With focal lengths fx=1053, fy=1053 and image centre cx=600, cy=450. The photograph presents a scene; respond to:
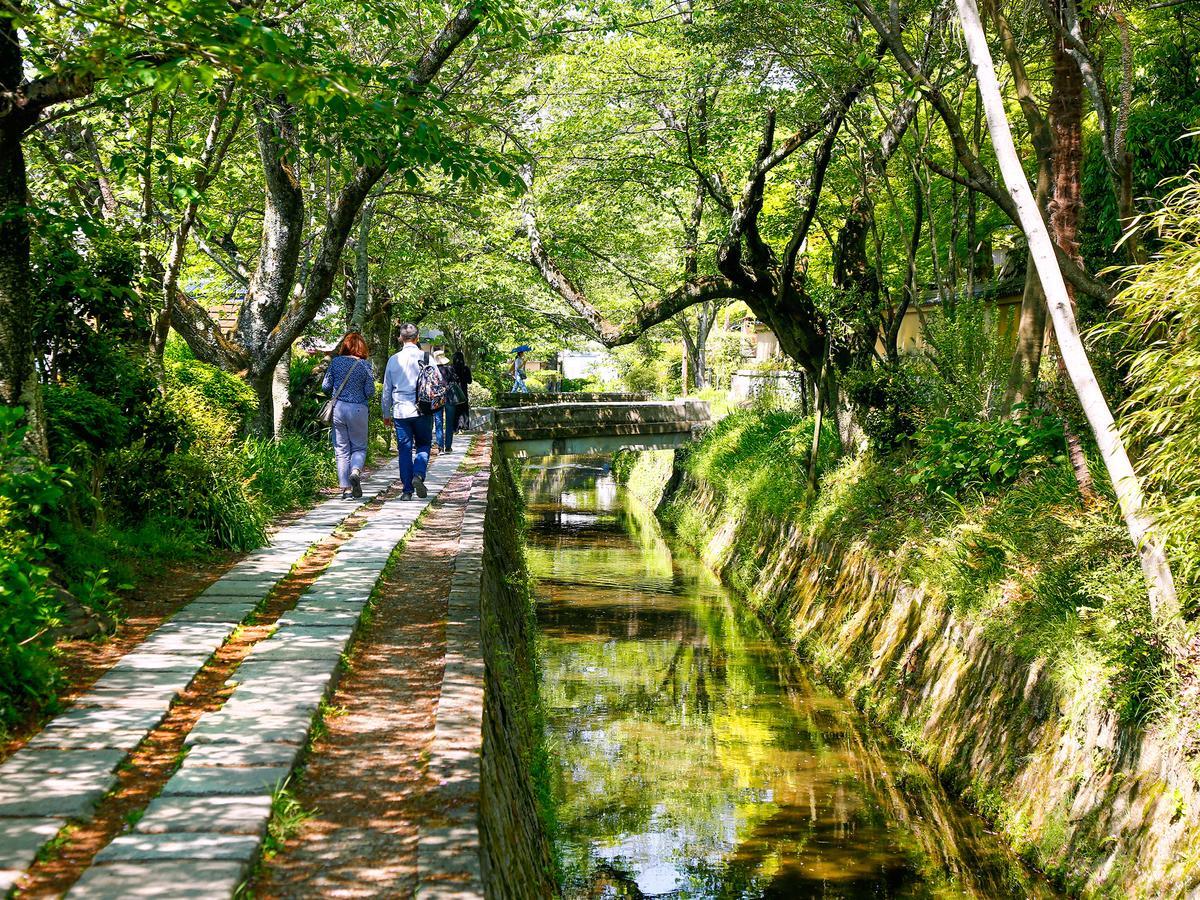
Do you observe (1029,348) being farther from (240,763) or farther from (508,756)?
(240,763)

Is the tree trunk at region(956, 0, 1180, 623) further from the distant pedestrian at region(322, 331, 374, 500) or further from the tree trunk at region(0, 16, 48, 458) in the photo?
the distant pedestrian at region(322, 331, 374, 500)

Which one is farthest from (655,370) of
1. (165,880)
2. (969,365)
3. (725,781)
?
(165,880)

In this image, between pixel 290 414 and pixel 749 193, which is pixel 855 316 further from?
pixel 290 414

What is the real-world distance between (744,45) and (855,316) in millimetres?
4176

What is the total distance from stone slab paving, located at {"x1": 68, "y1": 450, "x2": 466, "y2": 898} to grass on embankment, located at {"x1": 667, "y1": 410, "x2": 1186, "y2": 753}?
15.4 feet

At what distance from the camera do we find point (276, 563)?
8516 millimetres

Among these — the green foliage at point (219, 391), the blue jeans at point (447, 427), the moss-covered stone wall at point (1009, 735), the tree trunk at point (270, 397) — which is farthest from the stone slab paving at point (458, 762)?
the blue jeans at point (447, 427)

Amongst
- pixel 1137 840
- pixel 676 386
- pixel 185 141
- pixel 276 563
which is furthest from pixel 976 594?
pixel 676 386

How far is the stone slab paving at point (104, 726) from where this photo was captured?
3902mm

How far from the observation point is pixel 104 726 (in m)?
4.86

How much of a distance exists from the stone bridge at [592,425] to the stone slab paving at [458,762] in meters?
16.2

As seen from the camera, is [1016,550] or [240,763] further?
[1016,550]

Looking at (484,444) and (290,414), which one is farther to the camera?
(484,444)

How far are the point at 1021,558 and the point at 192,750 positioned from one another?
6.52 meters
